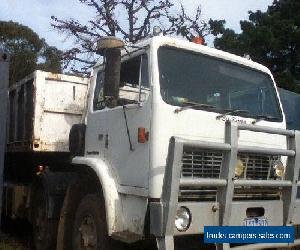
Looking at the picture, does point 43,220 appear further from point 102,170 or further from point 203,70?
point 203,70

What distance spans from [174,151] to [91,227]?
5.24 ft

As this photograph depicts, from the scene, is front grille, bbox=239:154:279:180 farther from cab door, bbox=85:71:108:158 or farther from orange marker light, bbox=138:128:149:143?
cab door, bbox=85:71:108:158

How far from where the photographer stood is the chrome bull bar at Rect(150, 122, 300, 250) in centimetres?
403

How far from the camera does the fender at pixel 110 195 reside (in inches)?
183

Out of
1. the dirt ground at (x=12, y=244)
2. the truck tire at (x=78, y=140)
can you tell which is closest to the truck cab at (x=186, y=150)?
the truck tire at (x=78, y=140)

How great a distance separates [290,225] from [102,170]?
198cm

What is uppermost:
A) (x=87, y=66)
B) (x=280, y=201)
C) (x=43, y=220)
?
(x=87, y=66)

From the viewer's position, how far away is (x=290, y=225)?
4797mm

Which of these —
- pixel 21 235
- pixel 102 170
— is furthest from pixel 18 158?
pixel 102 170

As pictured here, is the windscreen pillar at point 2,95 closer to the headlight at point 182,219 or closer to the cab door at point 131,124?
the cab door at point 131,124

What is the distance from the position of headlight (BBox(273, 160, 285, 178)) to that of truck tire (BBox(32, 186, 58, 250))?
2.92 meters

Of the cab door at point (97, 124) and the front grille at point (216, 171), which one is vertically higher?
the cab door at point (97, 124)

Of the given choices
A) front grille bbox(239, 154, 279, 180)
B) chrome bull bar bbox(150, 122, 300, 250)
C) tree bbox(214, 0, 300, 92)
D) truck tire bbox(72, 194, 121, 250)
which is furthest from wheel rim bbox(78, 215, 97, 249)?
tree bbox(214, 0, 300, 92)

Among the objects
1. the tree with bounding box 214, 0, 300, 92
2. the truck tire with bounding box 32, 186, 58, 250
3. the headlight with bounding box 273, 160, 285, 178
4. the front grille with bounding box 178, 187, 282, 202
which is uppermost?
the tree with bounding box 214, 0, 300, 92
